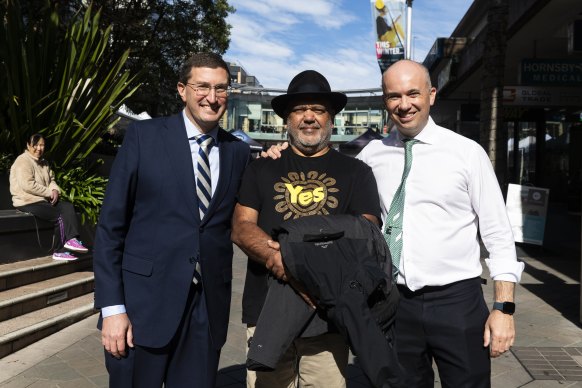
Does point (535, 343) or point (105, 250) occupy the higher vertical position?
point (105, 250)

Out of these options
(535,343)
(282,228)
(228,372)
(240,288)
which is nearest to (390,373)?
(282,228)

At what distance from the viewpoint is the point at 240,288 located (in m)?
7.03

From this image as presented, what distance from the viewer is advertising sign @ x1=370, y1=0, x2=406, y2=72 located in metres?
18.1

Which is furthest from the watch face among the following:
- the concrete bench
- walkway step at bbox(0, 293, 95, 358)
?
the concrete bench

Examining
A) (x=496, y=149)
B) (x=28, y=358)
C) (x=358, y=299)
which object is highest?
(x=496, y=149)

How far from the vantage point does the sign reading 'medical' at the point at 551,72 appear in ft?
34.9

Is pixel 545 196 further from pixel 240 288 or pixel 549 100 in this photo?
pixel 240 288

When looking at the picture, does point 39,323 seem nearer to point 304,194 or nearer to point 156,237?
point 156,237

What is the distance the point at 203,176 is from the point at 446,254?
1.20 meters

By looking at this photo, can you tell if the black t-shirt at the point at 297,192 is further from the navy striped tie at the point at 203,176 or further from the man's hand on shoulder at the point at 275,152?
the navy striped tie at the point at 203,176

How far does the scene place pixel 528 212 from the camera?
9.85 meters

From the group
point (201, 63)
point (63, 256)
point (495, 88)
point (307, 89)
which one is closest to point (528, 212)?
point (495, 88)

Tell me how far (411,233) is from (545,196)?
27.4ft

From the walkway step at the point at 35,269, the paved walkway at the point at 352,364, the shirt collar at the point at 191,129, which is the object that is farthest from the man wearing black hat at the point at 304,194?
the walkway step at the point at 35,269
